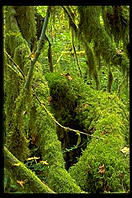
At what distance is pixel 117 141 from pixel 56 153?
0.87 metres

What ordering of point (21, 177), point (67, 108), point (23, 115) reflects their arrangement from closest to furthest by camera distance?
point (21, 177) → point (23, 115) → point (67, 108)

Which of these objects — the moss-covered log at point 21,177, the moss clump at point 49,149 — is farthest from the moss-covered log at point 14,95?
the moss-covered log at point 21,177

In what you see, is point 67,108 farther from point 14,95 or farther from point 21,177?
point 21,177

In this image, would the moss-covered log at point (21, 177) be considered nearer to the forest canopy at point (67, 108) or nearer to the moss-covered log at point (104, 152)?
the forest canopy at point (67, 108)

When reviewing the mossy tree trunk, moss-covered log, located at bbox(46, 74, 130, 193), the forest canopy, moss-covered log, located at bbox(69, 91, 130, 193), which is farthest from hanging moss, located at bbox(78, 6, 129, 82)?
moss-covered log, located at bbox(69, 91, 130, 193)

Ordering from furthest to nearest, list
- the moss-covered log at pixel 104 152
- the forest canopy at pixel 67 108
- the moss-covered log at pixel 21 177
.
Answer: the moss-covered log at pixel 104 152 < the moss-covered log at pixel 21 177 < the forest canopy at pixel 67 108

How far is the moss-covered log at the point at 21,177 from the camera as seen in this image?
2160 mm

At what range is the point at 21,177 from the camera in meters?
2.20

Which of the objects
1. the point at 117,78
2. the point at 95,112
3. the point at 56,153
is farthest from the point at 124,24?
the point at 117,78

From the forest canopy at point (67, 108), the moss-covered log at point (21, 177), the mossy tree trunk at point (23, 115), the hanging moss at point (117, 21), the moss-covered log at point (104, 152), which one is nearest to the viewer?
the hanging moss at point (117, 21)

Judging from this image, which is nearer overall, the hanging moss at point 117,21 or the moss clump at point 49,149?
the hanging moss at point 117,21

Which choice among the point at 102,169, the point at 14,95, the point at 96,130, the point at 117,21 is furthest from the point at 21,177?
the point at 96,130

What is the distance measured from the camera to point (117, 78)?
6492mm

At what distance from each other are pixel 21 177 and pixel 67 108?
234cm
